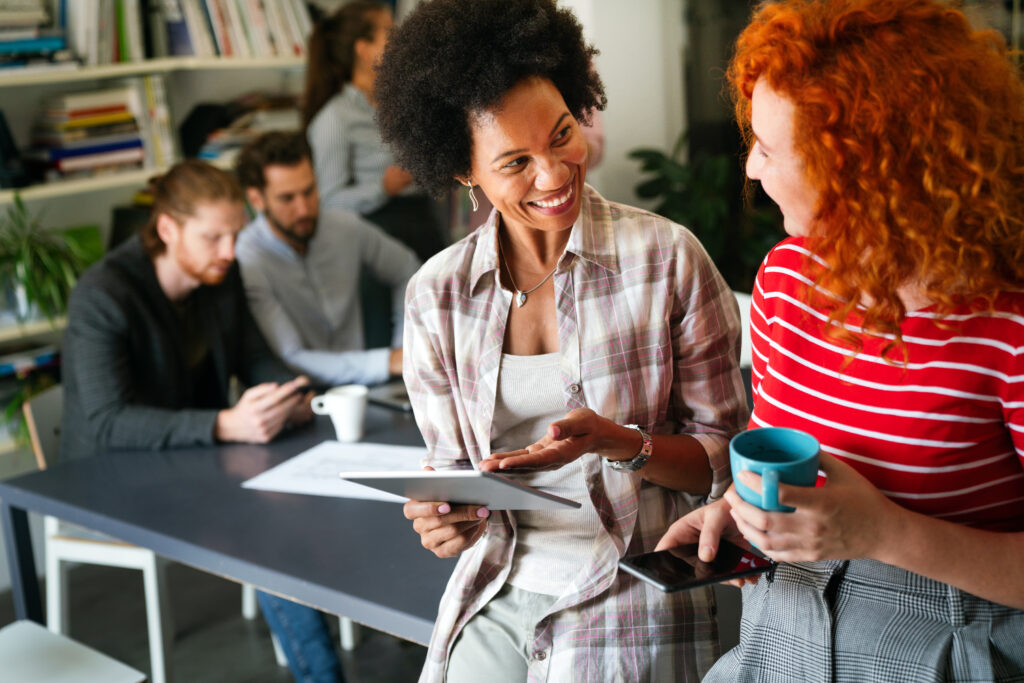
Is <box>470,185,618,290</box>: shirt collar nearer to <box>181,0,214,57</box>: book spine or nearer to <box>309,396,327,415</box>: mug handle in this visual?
<box>309,396,327,415</box>: mug handle

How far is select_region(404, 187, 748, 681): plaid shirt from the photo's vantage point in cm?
128

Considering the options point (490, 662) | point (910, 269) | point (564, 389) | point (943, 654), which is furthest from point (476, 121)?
point (943, 654)

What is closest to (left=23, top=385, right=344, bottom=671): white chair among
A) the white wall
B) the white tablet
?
the white tablet

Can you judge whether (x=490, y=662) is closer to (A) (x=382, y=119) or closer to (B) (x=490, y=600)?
(B) (x=490, y=600)

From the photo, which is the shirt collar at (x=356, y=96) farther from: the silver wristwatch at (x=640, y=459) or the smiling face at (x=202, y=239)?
the silver wristwatch at (x=640, y=459)

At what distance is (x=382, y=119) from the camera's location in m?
1.42

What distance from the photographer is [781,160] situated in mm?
997

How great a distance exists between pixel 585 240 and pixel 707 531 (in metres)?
0.47

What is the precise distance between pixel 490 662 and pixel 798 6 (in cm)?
91

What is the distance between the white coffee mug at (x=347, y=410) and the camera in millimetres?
1963

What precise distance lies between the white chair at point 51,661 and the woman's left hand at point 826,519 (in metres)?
1.19

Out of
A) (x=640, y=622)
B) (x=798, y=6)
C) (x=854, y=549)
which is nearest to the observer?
(x=854, y=549)

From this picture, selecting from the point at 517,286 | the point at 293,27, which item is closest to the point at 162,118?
the point at 293,27

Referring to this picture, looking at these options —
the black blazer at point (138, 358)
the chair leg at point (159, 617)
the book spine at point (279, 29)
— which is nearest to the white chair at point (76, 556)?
the chair leg at point (159, 617)
